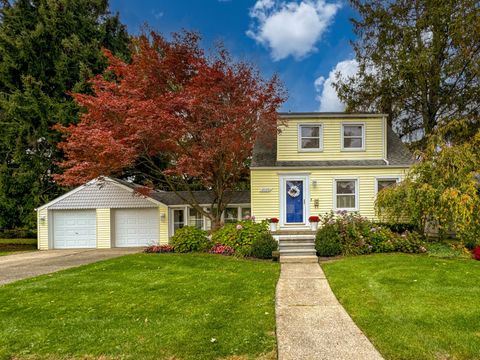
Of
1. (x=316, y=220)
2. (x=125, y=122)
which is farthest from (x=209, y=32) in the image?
(x=316, y=220)

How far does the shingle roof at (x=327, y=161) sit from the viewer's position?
1321 cm

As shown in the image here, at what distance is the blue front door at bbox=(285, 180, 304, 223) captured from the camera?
A: 12.9 m

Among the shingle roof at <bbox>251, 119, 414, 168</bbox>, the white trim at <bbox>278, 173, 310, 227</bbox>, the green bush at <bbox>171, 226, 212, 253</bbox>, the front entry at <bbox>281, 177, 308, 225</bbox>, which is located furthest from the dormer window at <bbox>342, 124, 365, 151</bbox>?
the green bush at <bbox>171, 226, 212, 253</bbox>

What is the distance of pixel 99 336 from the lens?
4.09 m

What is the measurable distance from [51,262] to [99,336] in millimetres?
8586

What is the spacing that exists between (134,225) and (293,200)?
29.0ft

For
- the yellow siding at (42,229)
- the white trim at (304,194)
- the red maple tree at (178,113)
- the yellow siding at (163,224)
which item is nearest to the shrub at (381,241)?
the white trim at (304,194)

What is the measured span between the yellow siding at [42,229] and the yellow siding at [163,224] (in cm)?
613

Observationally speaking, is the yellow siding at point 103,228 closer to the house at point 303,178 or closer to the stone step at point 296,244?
the house at point 303,178

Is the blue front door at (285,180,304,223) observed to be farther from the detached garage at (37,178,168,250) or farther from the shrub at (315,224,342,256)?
the detached garage at (37,178,168,250)

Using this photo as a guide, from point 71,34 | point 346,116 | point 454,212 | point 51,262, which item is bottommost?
point 51,262

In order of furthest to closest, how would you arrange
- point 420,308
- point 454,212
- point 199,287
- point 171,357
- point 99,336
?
1. point 454,212
2. point 199,287
3. point 420,308
4. point 99,336
5. point 171,357

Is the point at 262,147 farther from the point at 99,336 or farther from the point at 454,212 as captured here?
the point at 99,336

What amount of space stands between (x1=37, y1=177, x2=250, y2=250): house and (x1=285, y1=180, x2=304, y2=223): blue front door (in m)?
3.36
